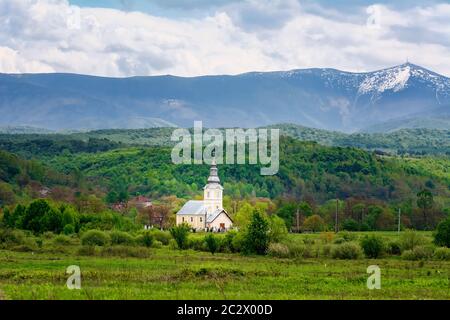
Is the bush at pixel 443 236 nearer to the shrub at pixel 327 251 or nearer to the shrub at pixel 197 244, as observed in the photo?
the shrub at pixel 327 251

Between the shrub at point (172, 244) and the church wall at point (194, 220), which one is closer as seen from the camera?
the shrub at point (172, 244)

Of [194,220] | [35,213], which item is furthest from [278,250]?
[194,220]

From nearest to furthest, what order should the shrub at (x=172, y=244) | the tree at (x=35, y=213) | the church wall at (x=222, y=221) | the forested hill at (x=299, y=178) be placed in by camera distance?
the shrub at (x=172, y=244), the tree at (x=35, y=213), the church wall at (x=222, y=221), the forested hill at (x=299, y=178)

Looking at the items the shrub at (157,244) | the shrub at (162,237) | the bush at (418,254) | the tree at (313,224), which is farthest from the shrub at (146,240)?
the tree at (313,224)

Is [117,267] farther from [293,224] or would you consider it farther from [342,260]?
[293,224]

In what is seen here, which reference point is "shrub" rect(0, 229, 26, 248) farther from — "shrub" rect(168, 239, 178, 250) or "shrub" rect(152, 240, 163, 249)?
"shrub" rect(168, 239, 178, 250)
